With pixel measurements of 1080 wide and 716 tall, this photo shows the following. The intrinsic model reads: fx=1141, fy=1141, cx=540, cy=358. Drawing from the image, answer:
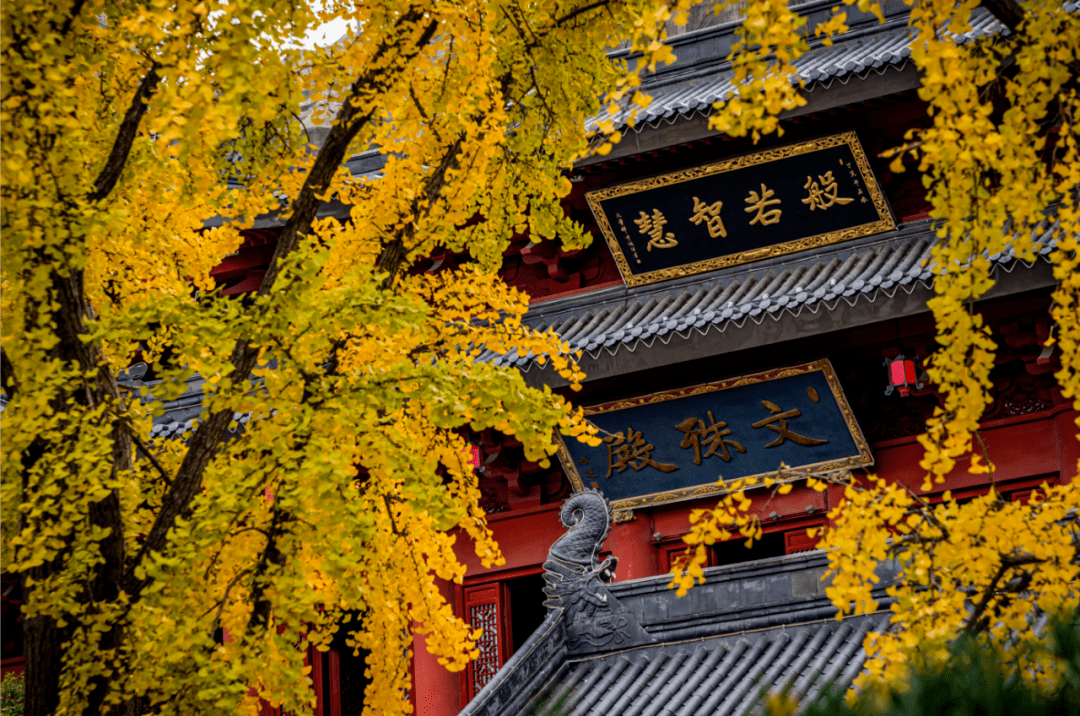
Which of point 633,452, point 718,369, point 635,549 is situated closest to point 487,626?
point 635,549

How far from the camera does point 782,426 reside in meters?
9.27

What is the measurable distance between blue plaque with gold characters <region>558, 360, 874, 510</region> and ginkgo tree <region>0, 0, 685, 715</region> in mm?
3751

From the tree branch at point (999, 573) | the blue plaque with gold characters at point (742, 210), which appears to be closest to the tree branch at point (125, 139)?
the tree branch at point (999, 573)

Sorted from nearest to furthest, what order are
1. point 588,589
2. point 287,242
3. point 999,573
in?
point 999,573
point 287,242
point 588,589

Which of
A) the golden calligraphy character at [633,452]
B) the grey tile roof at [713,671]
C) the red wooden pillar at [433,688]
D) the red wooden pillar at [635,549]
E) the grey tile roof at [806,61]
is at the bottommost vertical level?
the grey tile roof at [713,671]

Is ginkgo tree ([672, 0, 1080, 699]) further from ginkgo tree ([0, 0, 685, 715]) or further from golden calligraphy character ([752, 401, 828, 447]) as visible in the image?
golden calligraphy character ([752, 401, 828, 447])

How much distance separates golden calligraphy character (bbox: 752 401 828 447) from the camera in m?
9.20

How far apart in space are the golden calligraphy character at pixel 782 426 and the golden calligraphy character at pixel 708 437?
292 mm

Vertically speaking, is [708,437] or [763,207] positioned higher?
[763,207]

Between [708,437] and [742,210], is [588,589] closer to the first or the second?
[708,437]

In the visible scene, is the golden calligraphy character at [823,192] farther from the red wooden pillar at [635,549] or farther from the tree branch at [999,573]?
the tree branch at [999,573]

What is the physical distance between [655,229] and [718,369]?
57.6 inches

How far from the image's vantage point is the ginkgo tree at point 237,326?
164 inches

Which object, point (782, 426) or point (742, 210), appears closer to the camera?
point (782, 426)
